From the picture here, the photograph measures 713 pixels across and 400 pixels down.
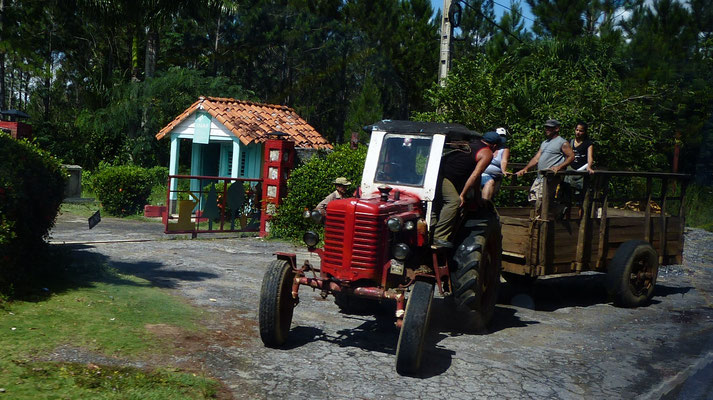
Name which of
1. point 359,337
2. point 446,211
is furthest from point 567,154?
point 359,337

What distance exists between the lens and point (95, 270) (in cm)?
947

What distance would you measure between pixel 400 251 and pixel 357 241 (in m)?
0.43

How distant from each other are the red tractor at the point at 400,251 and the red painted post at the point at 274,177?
7.22 meters

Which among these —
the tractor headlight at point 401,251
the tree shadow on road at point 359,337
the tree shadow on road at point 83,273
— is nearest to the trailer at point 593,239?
the tree shadow on road at point 359,337

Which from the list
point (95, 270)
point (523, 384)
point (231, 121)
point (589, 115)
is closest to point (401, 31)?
point (231, 121)

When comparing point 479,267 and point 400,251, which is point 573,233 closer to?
point 479,267

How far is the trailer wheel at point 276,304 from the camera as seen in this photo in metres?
6.54

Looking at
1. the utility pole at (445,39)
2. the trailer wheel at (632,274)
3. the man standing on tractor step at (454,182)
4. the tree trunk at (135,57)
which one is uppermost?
the tree trunk at (135,57)

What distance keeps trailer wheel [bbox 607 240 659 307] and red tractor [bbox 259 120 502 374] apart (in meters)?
2.22

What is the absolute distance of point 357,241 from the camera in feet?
21.6

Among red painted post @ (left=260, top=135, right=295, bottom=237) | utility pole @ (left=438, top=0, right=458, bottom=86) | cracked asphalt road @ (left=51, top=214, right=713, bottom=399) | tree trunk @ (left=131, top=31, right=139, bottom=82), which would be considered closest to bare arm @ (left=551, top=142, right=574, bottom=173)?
cracked asphalt road @ (left=51, top=214, right=713, bottom=399)

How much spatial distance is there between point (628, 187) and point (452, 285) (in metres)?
9.76

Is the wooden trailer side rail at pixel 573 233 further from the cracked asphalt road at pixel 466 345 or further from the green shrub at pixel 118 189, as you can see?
the green shrub at pixel 118 189

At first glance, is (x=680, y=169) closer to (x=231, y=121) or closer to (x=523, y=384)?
(x=231, y=121)
